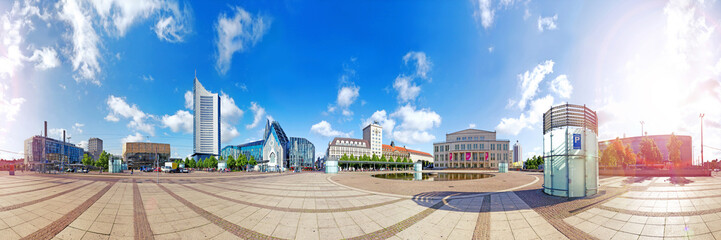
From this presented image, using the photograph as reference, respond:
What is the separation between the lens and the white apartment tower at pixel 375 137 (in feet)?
429

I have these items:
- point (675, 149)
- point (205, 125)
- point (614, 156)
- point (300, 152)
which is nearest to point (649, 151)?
point (675, 149)

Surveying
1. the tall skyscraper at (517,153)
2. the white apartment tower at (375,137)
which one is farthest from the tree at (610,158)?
the tall skyscraper at (517,153)

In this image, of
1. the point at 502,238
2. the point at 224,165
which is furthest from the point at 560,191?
the point at 224,165

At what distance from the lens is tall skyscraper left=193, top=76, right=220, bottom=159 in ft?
420

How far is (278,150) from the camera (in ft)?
320

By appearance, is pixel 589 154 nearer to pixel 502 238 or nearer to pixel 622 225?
pixel 622 225

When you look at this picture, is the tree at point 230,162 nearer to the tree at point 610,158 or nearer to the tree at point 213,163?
the tree at point 213,163

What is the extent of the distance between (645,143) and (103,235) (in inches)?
2953

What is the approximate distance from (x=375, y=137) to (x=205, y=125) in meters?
101

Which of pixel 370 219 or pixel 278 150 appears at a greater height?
pixel 370 219

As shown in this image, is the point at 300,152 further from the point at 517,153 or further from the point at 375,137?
the point at 517,153

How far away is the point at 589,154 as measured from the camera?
12766mm

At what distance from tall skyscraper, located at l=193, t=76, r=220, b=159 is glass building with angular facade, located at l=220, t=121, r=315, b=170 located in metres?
15.1

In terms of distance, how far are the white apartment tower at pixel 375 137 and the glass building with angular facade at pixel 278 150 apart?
1311 inches
